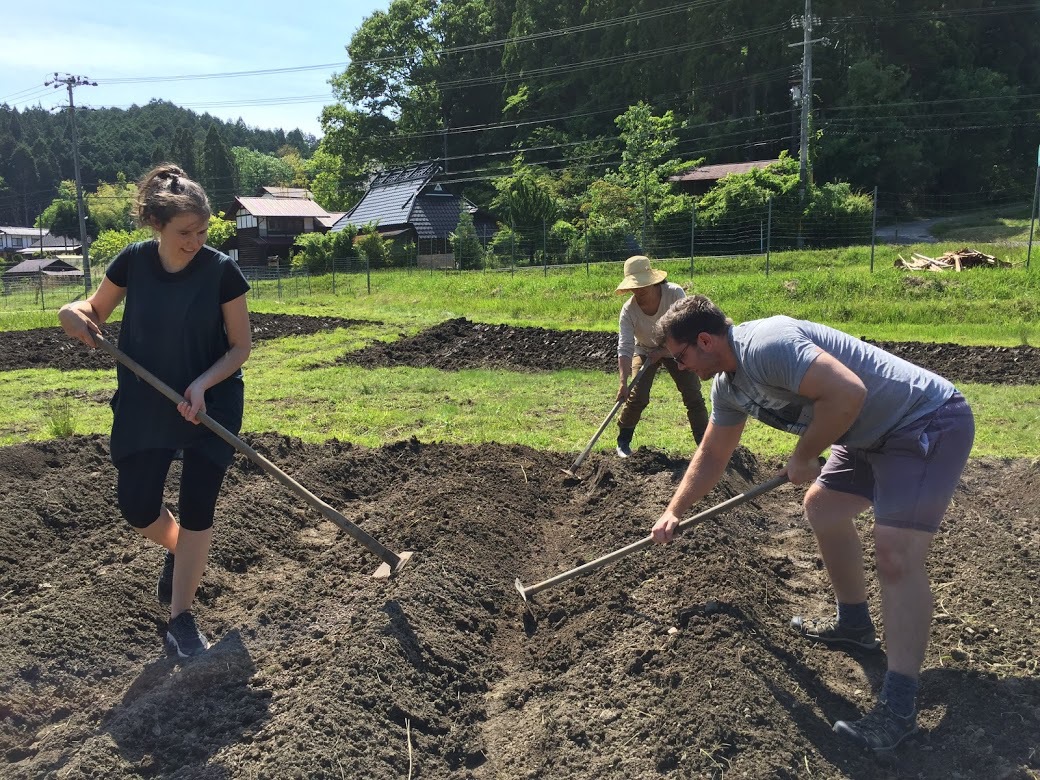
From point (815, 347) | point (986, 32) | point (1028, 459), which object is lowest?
point (1028, 459)

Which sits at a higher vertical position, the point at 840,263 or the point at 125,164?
the point at 125,164

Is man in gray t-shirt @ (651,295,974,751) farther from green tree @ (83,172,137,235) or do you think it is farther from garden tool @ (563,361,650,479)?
green tree @ (83,172,137,235)

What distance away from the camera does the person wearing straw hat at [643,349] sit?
6336 millimetres

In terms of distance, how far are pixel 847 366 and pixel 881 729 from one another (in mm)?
1409

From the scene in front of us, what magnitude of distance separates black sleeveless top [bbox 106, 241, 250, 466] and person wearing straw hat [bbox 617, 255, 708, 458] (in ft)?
10.9

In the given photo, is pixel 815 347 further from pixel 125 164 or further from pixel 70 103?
pixel 125 164

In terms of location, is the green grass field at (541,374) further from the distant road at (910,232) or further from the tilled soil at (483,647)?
the distant road at (910,232)

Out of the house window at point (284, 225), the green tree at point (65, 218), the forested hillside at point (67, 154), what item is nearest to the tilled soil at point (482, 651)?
the house window at point (284, 225)

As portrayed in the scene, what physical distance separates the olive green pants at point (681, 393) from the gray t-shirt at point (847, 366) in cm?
306

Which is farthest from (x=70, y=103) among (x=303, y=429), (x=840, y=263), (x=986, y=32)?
(x=986, y=32)

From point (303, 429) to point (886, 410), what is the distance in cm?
682

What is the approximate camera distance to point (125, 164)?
117 m

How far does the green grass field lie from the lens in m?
8.68

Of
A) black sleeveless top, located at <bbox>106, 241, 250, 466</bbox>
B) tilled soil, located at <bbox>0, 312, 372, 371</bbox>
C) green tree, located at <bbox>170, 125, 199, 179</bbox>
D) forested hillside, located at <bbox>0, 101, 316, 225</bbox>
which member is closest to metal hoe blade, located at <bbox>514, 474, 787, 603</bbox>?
black sleeveless top, located at <bbox>106, 241, 250, 466</bbox>
